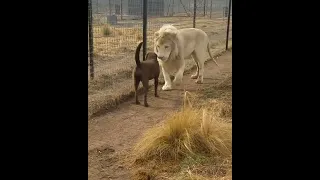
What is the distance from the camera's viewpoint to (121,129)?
11.5 ft

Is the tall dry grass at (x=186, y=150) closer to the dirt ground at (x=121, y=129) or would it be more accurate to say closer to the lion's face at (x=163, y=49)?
the dirt ground at (x=121, y=129)

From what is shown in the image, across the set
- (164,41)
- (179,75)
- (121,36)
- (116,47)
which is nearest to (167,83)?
(179,75)

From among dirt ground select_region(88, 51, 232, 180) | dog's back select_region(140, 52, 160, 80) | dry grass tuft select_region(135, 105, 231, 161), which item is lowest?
dirt ground select_region(88, 51, 232, 180)

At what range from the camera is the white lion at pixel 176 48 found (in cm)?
479

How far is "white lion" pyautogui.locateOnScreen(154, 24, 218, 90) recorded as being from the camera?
479 centimetres

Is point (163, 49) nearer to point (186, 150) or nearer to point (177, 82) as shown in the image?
point (177, 82)

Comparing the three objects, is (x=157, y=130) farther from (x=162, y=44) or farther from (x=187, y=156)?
(x=162, y=44)

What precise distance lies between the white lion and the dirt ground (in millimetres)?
243

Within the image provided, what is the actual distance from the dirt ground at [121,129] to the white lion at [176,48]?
0.24m

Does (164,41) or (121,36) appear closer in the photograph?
(164,41)

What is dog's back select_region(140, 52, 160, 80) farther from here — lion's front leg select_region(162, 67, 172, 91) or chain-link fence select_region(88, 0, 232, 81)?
chain-link fence select_region(88, 0, 232, 81)

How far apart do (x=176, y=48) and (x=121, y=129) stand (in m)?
1.84

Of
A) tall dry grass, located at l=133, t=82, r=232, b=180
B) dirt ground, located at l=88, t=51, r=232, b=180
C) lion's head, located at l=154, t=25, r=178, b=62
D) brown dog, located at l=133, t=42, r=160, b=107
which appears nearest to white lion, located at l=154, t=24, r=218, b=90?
lion's head, located at l=154, t=25, r=178, b=62
